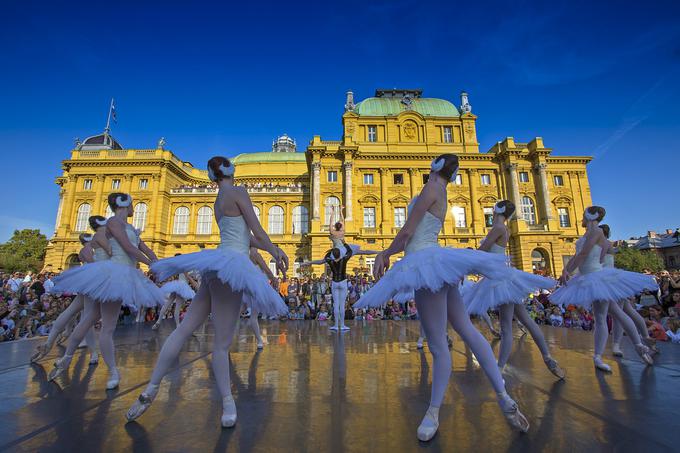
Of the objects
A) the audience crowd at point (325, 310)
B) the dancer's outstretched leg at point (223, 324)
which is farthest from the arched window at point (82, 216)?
the dancer's outstretched leg at point (223, 324)

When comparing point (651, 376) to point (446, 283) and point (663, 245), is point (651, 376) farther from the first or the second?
point (663, 245)

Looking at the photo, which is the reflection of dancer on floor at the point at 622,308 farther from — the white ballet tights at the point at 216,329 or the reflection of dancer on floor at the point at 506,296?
the white ballet tights at the point at 216,329

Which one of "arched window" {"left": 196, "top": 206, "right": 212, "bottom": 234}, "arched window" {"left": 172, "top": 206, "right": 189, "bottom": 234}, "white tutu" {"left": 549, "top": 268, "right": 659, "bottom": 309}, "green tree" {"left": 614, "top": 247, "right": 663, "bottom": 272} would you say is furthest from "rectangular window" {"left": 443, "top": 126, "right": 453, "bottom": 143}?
"white tutu" {"left": 549, "top": 268, "right": 659, "bottom": 309}

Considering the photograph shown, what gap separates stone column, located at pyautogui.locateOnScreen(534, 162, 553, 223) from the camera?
35272 mm

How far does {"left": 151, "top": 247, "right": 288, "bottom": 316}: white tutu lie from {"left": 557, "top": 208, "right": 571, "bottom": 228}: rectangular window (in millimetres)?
42447

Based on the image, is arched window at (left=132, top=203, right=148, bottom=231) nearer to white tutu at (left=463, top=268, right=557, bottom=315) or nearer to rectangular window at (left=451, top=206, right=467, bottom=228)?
rectangular window at (left=451, top=206, right=467, bottom=228)

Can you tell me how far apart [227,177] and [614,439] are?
3.48m

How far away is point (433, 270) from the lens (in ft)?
8.09

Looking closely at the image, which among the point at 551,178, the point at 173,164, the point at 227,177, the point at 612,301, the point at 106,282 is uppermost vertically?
the point at 173,164

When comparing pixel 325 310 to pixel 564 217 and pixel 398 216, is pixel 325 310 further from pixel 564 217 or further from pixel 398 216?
pixel 564 217

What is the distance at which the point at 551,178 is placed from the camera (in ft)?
125

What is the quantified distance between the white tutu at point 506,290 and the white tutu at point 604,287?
129 centimetres

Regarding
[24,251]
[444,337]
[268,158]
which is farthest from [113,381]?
[24,251]

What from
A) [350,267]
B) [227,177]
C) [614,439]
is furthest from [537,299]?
[350,267]
